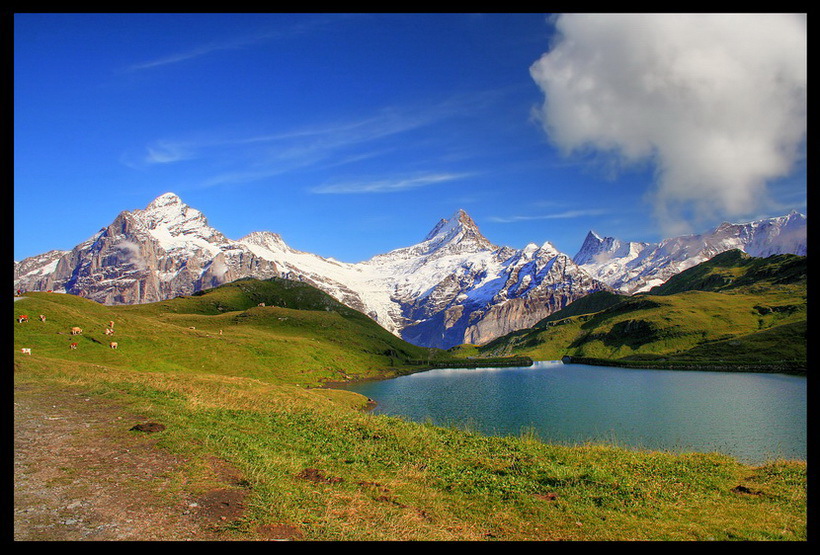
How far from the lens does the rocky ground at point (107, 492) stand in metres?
13.9

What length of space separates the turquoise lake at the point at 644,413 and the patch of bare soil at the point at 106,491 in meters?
25.6

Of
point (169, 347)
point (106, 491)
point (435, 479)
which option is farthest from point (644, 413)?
point (169, 347)

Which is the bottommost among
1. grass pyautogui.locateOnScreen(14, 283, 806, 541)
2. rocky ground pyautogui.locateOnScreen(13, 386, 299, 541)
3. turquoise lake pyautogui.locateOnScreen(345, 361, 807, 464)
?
turquoise lake pyautogui.locateOnScreen(345, 361, 807, 464)

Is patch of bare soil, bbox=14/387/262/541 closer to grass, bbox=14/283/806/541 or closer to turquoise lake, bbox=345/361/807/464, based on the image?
grass, bbox=14/283/806/541

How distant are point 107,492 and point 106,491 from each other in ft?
0.45

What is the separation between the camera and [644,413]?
8006cm

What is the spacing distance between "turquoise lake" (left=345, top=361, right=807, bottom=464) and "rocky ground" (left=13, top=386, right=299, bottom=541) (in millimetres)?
25390

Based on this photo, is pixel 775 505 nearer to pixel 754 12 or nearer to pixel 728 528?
pixel 728 528

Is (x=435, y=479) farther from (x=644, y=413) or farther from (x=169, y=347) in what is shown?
(x=169, y=347)

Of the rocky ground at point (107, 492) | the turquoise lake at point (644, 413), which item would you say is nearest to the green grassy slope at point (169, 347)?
the turquoise lake at point (644, 413)

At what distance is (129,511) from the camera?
1529cm

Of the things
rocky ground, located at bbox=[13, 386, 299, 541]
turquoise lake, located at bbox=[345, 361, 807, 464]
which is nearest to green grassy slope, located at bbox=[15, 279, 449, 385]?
turquoise lake, located at bbox=[345, 361, 807, 464]

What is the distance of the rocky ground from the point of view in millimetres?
13914

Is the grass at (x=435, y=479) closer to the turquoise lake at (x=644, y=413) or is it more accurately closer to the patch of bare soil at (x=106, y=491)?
the patch of bare soil at (x=106, y=491)
